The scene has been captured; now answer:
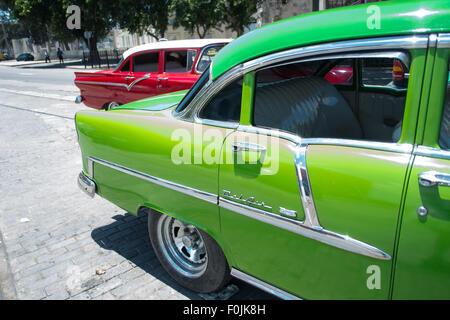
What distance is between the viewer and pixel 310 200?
5.95ft

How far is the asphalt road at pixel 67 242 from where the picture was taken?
2.99 m

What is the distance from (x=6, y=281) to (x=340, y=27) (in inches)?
130

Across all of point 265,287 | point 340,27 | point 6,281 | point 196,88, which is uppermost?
point 340,27

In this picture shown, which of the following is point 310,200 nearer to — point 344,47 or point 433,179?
point 433,179

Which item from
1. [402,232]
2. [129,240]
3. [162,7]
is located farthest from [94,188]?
[162,7]

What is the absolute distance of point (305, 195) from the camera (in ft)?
6.00

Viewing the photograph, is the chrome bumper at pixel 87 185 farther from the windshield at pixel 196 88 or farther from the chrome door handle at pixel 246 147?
the chrome door handle at pixel 246 147

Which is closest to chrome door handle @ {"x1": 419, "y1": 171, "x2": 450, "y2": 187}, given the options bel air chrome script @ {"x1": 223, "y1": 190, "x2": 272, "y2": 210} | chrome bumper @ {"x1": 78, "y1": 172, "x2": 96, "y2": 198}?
bel air chrome script @ {"x1": 223, "y1": 190, "x2": 272, "y2": 210}

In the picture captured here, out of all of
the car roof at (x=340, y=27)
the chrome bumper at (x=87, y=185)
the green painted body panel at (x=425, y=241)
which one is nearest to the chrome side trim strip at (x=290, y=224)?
the green painted body panel at (x=425, y=241)

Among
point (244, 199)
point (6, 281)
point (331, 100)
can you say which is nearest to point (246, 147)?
point (244, 199)

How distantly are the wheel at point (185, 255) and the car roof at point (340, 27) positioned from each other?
123 cm

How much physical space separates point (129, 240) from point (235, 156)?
2083 mm

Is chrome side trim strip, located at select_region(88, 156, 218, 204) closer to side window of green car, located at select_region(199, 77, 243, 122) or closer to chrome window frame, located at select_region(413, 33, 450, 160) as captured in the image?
side window of green car, located at select_region(199, 77, 243, 122)
